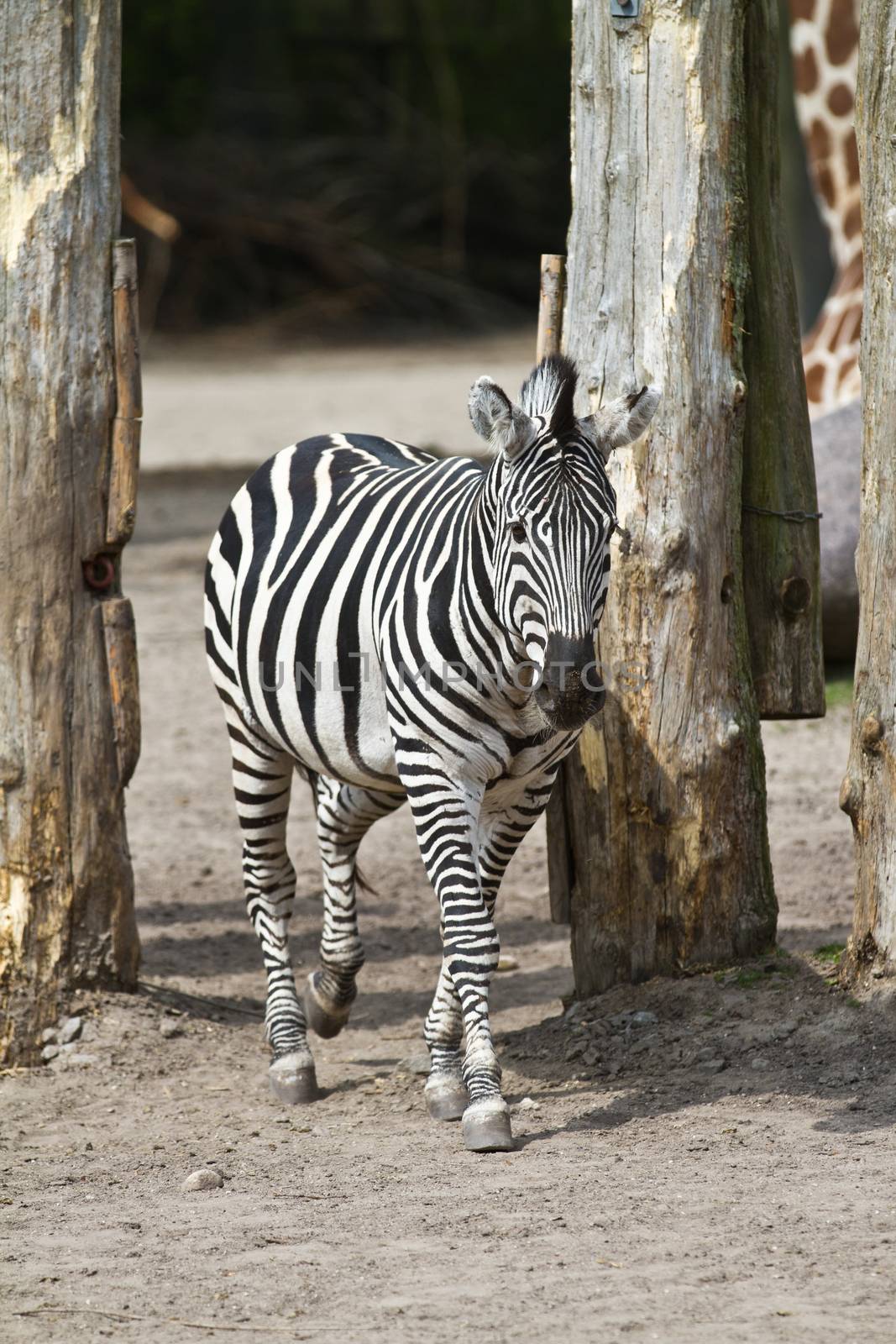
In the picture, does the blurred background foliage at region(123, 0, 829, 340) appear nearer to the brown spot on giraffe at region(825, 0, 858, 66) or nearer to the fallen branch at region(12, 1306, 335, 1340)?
the brown spot on giraffe at region(825, 0, 858, 66)

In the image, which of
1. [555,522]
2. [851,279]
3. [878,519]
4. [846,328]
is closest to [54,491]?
[555,522]

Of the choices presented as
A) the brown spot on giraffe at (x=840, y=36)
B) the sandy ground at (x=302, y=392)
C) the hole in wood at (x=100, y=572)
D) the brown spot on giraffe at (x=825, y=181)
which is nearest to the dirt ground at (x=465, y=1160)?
the hole in wood at (x=100, y=572)

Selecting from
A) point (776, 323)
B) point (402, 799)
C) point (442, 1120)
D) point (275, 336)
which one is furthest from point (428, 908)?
point (275, 336)

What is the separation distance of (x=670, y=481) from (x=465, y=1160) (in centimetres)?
200

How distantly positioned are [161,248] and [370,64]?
485cm

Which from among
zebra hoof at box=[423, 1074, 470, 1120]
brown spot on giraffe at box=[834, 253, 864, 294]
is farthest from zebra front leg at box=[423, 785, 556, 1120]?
brown spot on giraffe at box=[834, 253, 864, 294]

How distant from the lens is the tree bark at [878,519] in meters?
4.56

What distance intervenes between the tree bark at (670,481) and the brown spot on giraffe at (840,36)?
23.0 feet

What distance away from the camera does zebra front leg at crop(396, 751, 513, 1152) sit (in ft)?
14.4

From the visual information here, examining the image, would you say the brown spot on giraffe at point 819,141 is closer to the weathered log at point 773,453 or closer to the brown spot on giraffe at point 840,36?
the brown spot on giraffe at point 840,36

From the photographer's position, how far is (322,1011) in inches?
219

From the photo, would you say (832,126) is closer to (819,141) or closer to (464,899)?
(819,141)

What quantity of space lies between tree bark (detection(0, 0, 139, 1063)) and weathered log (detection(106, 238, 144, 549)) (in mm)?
29

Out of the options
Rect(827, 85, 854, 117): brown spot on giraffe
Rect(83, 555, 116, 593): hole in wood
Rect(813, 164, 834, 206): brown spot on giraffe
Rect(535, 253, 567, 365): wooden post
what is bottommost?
Rect(83, 555, 116, 593): hole in wood
